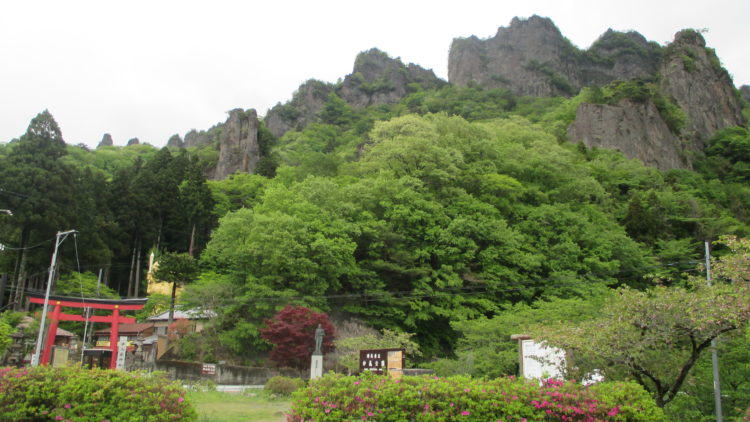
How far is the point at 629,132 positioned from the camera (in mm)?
54594

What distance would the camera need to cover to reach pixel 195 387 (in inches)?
723

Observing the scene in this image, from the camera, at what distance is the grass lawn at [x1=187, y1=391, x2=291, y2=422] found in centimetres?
1206

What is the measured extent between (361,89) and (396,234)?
67644 millimetres

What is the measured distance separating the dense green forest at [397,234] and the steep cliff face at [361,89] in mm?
39372

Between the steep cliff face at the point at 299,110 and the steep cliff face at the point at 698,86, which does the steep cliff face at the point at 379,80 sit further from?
the steep cliff face at the point at 698,86

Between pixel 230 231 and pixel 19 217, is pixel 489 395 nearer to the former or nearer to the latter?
pixel 230 231

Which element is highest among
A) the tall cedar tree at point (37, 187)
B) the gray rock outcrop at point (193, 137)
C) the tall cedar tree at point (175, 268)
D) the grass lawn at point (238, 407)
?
the gray rock outcrop at point (193, 137)

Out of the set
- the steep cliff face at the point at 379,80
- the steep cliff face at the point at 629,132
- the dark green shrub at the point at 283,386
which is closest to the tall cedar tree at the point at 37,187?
the dark green shrub at the point at 283,386

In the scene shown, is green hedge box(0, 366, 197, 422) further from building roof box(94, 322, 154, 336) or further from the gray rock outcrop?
the gray rock outcrop

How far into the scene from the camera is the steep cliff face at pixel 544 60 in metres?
94.1

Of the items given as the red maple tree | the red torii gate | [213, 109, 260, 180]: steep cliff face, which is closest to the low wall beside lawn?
the red maple tree

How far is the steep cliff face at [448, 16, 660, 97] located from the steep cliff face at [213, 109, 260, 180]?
162 ft

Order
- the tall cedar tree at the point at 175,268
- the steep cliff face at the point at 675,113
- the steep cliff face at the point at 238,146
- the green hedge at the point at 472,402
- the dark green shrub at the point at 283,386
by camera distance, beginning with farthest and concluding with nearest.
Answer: the steep cliff face at the point at 238,146 → the steep cliff face at the point at 675,113 → the tall cedar tree at the point at 175,268 → the dark green shrub at the point at 283,386 → the green hedge at the point at 472,402

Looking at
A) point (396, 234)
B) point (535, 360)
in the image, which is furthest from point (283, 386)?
point (396, 234)
